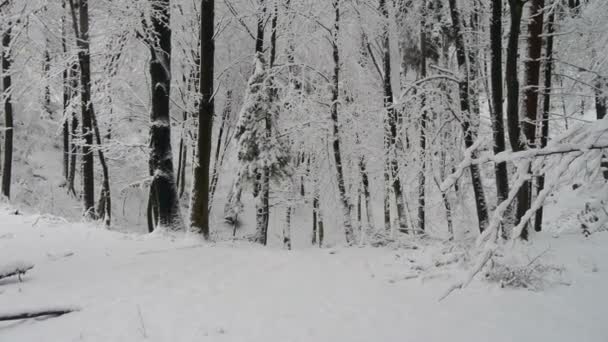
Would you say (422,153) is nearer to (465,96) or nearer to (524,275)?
(465,96)

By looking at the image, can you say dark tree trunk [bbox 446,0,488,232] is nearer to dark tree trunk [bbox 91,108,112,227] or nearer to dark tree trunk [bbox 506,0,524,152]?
dark tree trunk [bbox 506,0,524,152]

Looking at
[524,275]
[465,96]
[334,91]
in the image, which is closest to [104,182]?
[334,91]

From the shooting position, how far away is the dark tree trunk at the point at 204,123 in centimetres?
816

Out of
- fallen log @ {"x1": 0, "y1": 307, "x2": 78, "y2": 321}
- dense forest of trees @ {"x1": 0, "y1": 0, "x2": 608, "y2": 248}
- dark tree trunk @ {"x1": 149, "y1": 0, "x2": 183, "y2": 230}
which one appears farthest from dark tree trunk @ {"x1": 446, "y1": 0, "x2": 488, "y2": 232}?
fallen log @ {"x1": 0, "y1": 307, "x2": 78, "y2": 321}

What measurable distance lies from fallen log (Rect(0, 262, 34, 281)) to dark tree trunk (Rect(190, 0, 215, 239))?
363cm

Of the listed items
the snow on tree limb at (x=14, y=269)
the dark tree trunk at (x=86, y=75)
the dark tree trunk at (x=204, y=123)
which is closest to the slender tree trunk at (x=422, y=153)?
the dark tree trunk at (x=204, y=123)

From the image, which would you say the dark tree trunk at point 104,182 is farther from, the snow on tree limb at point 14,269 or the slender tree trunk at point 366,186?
the slender tree trunk at point 366,186

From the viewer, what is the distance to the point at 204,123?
8.30 m

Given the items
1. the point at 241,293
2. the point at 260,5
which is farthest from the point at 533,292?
the point at 260,5

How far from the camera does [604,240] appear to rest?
6660 millimetres

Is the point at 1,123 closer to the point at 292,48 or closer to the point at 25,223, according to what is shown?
the point at 25,223

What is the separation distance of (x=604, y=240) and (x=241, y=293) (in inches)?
242

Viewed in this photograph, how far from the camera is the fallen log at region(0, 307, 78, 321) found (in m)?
3.54

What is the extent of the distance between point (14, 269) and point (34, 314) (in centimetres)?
122
